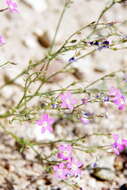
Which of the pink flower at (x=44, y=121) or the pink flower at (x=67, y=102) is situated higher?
the pink flower at (x=67, y=102)

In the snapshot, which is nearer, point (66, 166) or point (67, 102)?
point (67, 102)

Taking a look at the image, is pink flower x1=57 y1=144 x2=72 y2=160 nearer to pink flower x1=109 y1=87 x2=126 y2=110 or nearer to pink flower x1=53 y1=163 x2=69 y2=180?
pink flower x1=53 y1=163 x2=69 y2=180

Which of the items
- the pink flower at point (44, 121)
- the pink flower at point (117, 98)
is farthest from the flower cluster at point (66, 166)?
the pink flower at point (117, 98)

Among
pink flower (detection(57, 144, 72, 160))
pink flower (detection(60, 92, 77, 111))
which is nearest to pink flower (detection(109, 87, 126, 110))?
pink flower (detection(60, 92, 77, 111))

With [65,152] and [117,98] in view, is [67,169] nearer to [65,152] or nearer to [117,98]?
[65,152]

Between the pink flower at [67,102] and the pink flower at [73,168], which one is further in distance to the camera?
the pink flower at [73,168]

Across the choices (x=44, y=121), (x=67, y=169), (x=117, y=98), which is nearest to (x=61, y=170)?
(x=67, y=169)

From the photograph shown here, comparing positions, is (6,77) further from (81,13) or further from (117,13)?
(117,13)

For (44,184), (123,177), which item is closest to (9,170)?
(44,184)

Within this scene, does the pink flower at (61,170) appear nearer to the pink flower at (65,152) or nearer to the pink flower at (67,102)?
the pink flower at (65,152)
